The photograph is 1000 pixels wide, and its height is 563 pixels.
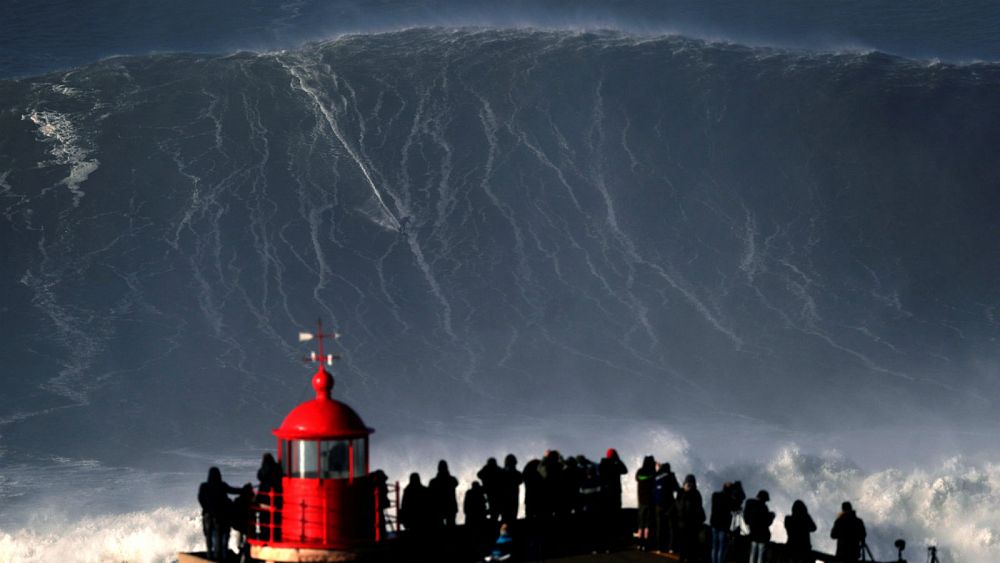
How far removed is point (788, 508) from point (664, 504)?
15.7 m

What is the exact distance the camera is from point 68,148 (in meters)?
65.5

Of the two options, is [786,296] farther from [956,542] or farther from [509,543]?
[509,543]

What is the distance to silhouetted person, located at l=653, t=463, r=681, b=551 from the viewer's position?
24.6 m

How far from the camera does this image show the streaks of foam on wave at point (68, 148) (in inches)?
2502

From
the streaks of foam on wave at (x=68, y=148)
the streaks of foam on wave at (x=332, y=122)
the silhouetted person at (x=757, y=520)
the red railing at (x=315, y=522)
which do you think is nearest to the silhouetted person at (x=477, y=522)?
the red railing at (x=315, y=522)

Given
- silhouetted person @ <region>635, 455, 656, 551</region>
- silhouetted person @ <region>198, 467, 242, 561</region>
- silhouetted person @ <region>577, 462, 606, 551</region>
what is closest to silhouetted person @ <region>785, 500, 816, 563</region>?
silhouetted person @ <region>635, 455, 656, 551</region>

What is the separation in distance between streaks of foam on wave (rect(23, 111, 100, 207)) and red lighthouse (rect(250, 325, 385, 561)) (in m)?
43.4

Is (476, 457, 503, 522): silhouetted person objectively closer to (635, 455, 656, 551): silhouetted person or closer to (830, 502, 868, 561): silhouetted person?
(635, 455, 656, 551): silhouetted person

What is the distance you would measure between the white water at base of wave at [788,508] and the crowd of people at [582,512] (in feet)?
34.9

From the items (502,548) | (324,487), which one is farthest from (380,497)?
(502,548)

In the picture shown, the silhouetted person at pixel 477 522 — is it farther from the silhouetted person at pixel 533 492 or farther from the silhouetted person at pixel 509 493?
the silhouetted person at pixel 533 492

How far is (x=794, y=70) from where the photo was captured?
7462 centimetres

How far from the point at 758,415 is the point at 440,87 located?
1934 centimetres

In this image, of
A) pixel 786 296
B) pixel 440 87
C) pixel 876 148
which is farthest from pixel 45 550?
pixel 876 148
